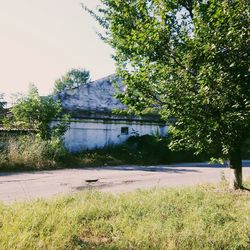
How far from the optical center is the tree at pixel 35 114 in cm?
1670

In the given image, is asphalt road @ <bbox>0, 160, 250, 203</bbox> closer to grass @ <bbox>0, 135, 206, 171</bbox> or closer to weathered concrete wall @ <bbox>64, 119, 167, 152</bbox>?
grass @ <bbox>0, 135, 206, 171</bbox>

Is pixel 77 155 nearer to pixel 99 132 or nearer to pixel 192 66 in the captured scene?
pixel 99 132

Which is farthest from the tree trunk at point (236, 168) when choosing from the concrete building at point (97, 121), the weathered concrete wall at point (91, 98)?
the weathered concrete wall at point (91, 98)

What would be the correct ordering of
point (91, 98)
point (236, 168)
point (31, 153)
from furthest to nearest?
1. point (91, 98)
2. point (31, 153)
3. point (236, 168)

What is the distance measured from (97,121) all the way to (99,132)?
0.80 meters

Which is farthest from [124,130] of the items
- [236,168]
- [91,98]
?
[236,168]

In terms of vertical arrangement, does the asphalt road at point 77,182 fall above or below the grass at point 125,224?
above

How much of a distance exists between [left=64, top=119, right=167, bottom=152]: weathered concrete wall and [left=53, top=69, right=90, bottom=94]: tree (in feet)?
193

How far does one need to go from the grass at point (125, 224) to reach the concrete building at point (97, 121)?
42.5ft

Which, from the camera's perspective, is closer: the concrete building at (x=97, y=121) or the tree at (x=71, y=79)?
the concrete building at (x=97, y=121)

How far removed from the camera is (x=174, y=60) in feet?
26.4

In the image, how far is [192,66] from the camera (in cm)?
773

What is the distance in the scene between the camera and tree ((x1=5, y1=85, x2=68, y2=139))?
16.7 metres

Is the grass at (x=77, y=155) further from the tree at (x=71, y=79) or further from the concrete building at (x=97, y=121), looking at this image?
the tree at (x=71, y=79)
